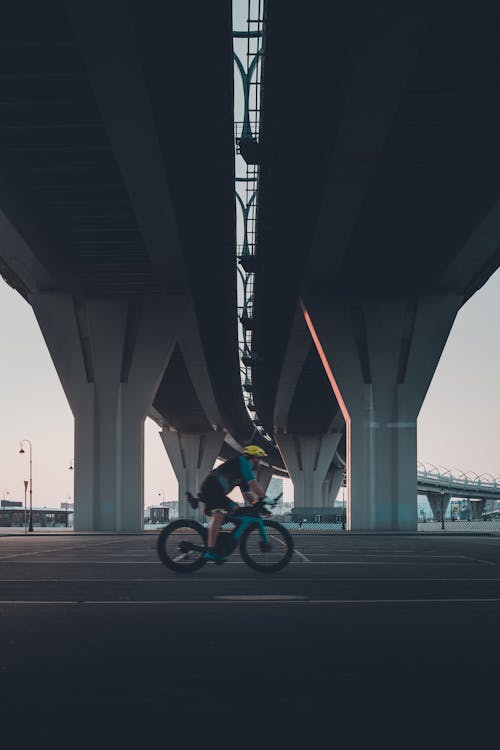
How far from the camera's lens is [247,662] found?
19.0 feet

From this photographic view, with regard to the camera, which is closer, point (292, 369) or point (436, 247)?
point (436, 247)

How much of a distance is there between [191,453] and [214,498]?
96.4 metres

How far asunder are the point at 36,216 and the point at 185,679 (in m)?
28.8

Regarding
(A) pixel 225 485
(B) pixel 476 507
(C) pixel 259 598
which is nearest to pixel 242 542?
(A) pixel 225 485

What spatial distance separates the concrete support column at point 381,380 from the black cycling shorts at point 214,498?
2949cm

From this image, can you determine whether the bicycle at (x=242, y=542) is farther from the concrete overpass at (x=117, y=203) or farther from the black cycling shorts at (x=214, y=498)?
the concrete overpass at (x=117, y=203)

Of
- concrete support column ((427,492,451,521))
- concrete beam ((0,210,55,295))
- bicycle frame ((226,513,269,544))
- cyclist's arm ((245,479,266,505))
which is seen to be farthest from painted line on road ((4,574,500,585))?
concrete support column ((427,492,451,521))

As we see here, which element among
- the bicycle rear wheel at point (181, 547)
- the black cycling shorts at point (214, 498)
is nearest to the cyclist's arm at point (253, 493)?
the black cycling shorts at point (214, 498)

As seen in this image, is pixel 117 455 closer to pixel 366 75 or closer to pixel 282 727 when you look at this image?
pixel 366 75

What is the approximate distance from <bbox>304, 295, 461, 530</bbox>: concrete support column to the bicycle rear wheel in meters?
28.5

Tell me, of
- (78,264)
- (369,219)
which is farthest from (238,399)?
(369,219)

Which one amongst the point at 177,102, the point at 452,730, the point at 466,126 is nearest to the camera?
the point at 452,730

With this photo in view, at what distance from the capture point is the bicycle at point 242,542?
41.3 ft

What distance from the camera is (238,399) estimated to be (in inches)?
3142
